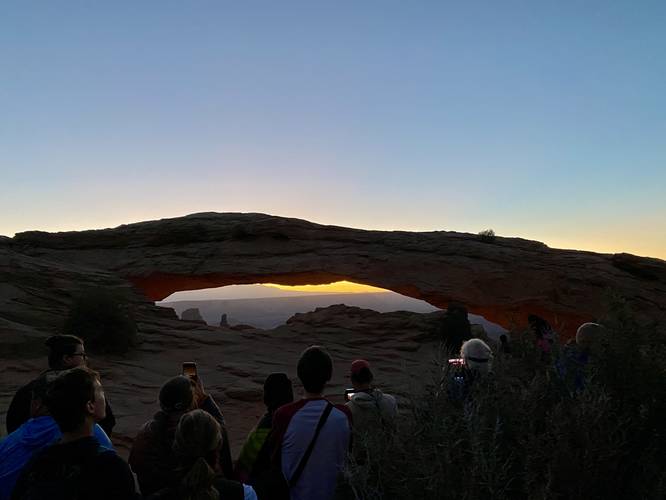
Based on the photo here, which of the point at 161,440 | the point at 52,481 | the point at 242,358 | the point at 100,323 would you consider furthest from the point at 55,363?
the point at 242,358

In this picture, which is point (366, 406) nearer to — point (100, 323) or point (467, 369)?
point (467, 369)

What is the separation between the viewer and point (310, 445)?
10.0ft

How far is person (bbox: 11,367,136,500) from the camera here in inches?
83.0

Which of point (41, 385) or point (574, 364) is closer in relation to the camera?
point (574, 364)

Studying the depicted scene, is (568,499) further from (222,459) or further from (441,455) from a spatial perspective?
(222,459)

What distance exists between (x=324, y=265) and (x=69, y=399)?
1639 cm

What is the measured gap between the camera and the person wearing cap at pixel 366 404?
2.89m

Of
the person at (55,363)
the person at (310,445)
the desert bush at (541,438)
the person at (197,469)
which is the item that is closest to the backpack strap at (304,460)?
the person at (310,445)

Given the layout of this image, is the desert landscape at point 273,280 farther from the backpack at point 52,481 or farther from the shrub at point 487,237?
the backpack at point 52,481

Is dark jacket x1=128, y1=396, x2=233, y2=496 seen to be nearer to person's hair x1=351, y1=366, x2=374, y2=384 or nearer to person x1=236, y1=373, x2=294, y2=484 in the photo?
person x1=236, y1=373, x2=294, y2=484

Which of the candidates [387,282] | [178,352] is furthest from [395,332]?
[178,352]

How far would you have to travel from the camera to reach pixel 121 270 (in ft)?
63.5

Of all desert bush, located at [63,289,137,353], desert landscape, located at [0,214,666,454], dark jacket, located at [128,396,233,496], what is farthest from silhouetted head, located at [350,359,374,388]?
desert bush, located at [63,289,137,353]

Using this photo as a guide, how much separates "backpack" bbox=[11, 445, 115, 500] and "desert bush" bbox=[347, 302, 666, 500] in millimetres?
1109
